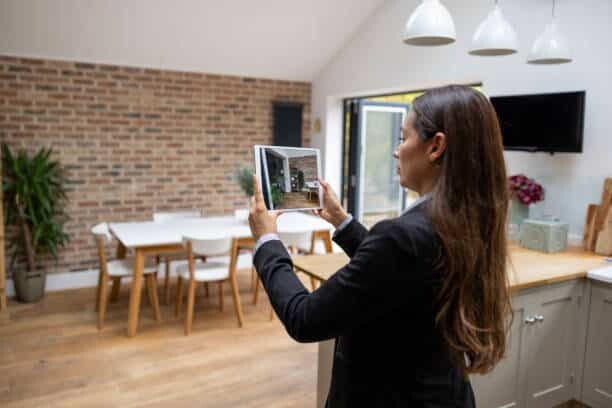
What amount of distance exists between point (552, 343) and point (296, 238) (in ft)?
7.09

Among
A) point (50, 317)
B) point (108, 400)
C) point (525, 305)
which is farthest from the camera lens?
point (50, 317)

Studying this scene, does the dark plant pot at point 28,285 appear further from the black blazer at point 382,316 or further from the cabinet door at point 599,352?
the cabinet door at point 599,352

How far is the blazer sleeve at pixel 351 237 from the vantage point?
4.69 ft

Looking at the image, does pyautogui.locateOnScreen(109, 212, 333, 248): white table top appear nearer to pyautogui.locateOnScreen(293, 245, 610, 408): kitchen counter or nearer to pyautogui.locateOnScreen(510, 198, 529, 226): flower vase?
pyautogui.locateOnScreen(293, 245, 610, 408): kitchen counter

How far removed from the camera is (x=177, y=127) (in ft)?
17.8

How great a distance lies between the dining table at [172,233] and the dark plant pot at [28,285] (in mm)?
716

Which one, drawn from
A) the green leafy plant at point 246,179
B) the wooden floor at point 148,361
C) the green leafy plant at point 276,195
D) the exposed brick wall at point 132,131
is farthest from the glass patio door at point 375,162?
the green leafy plant at point 276,195

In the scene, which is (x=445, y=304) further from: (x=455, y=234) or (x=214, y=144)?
(x=214, y=144)

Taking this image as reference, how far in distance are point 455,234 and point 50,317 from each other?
4.17 meters

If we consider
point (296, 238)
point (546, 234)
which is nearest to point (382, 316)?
point (546, 234)

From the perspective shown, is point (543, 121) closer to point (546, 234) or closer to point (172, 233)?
point (546, 234)

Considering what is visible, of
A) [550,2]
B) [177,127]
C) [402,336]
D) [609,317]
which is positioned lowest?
[609,317]

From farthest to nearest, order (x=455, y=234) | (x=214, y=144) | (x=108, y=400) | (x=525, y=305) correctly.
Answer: (x=214, y=144), (x=108, y=400), (x=525, y=305), (x=455, y=234)

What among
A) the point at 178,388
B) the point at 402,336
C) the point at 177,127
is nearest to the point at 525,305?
the point at 402,336
